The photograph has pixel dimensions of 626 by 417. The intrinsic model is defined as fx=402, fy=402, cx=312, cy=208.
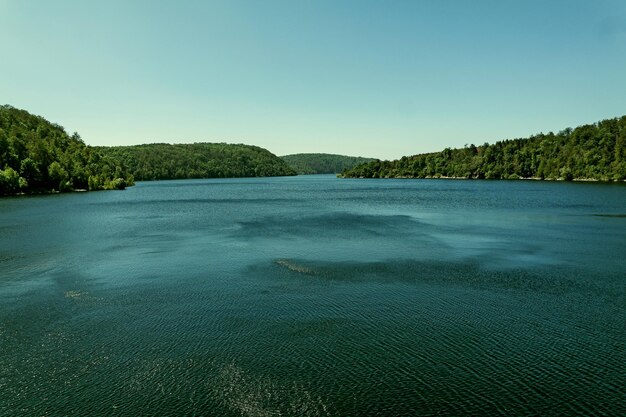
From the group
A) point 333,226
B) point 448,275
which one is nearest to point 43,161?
point 333,226

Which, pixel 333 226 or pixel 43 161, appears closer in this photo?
pixel 333 226

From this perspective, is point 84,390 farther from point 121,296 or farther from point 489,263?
point 489,263

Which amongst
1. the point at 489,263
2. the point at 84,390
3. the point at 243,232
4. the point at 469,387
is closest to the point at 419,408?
the point at 469,387

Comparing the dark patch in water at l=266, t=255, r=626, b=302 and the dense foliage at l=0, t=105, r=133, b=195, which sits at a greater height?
the dense foliage at l=0, t=105, r=133, b=195

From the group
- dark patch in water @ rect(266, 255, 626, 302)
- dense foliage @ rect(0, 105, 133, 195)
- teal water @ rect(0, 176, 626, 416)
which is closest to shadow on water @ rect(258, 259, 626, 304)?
dark patch in water @ rect(266, 255, 626, 302)

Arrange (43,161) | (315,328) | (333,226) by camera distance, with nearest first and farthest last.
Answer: (315,328)
(333,226)
(43,161)

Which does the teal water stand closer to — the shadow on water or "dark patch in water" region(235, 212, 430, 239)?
the shadow on water

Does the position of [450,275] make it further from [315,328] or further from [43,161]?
[43,161]
